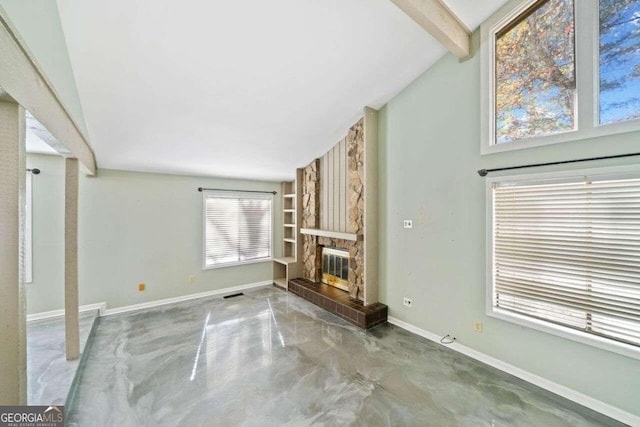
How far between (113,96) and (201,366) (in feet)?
9.18

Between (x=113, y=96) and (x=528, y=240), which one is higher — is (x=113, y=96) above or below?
above

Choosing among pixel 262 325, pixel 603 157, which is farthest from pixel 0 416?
pixel 603 157

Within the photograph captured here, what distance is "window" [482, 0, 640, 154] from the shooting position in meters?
1.89

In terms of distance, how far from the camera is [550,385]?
2139 mm

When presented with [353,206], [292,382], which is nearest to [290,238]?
[353,206]

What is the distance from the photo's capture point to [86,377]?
7.57 feet

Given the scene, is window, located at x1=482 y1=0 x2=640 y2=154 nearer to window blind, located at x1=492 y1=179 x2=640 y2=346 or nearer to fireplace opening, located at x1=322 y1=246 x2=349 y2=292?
window blind, located at x1=492 y1=179 x2=640 y2=346

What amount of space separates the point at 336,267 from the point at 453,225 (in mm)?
2248

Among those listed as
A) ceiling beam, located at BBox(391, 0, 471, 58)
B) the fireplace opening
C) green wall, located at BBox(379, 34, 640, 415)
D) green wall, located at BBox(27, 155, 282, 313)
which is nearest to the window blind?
green wall, located at BBox(379, 34, 640, 415)

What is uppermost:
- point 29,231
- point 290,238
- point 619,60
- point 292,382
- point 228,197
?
point 619,60

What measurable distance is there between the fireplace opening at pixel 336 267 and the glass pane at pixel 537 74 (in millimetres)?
2817

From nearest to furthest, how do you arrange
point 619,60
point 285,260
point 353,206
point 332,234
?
point 619,60
point 353,206
point 332,234
point 285,260

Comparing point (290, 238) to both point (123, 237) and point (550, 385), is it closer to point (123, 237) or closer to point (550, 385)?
point (123, 237)

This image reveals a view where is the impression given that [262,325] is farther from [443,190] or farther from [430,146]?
[430,146]
